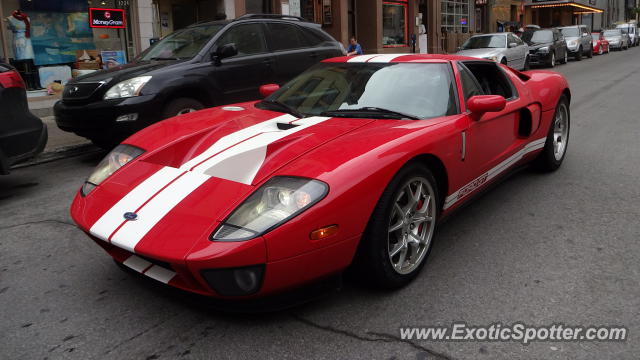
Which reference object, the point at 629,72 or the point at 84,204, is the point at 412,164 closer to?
the point at 84,204

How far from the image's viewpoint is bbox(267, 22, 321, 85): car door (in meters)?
7.76

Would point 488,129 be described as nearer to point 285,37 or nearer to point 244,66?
point 244,66

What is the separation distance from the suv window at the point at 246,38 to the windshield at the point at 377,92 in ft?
11.0

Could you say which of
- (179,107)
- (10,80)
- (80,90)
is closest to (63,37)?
(80,90)

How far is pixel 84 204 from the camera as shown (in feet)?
10.0

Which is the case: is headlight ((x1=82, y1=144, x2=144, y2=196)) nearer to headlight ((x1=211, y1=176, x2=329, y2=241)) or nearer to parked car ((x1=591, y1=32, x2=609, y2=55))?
headlight ((x1=211, y1=176, x2=329, y2=241))

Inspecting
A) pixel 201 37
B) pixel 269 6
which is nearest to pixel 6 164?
pixel 201 37

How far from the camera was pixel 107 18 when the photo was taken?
13.2m

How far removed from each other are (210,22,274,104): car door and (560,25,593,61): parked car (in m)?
21.8

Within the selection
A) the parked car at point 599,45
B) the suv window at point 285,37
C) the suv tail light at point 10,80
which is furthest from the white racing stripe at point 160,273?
the parked car at point 599,45

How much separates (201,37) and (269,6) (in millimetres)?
11491

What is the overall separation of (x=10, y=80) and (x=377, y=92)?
3.50 meters

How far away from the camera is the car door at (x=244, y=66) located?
703 centimetres

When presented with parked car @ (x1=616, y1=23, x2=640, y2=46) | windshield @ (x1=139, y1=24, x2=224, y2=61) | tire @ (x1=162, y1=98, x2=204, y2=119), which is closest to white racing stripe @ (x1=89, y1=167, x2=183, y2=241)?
tire @ (x1=162, y1=98, x2=204, y2=119)
